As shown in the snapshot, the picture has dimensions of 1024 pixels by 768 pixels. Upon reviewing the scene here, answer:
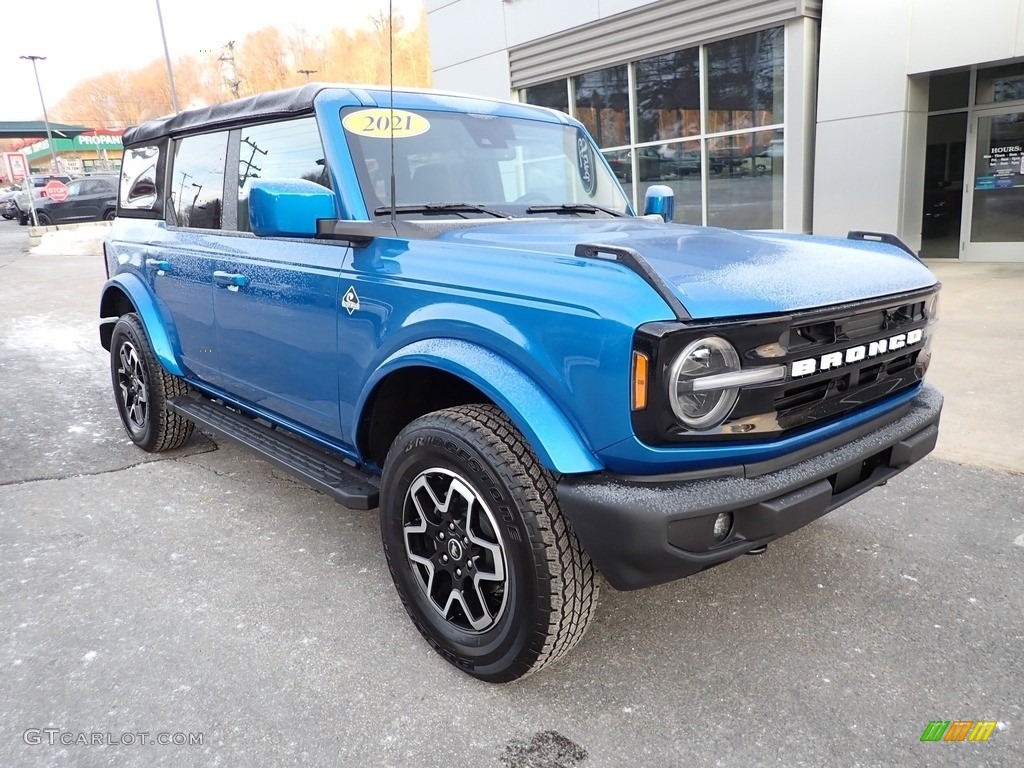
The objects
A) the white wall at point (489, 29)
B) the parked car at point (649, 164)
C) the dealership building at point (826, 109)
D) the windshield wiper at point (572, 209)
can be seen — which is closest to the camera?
the windshield wiper at point (572, 209)

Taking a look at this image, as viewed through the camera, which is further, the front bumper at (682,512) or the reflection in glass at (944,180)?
the reflection in glass at (944,180)

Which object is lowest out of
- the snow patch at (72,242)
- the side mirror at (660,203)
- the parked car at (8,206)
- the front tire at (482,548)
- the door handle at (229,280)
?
the front tire at (482,548)

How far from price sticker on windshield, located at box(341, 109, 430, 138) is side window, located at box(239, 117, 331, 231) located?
15 centimetres

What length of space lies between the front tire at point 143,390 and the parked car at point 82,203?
26.5 m

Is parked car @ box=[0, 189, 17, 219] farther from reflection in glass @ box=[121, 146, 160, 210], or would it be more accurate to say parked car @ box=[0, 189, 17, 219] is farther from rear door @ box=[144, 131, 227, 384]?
rear door @ box=[144, 131, 227, 384]

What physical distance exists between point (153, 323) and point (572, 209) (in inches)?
99.9

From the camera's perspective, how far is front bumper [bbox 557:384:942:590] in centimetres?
200

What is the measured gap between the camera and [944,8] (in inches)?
380

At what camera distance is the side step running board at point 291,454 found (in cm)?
287

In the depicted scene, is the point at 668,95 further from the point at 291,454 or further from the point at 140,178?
the point at 291,454

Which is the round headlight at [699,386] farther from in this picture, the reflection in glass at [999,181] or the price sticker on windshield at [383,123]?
the reflection in glass at [999,181]

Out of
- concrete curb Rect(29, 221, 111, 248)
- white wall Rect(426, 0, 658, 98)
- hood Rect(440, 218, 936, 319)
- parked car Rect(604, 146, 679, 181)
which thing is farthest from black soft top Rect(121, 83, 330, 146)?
concrete curb Rect(29, 221, 111, 248)

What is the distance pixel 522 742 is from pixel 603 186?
2.57m

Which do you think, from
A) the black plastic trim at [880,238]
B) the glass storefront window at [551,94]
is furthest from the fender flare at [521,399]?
the glass storefront window at [551,94]
